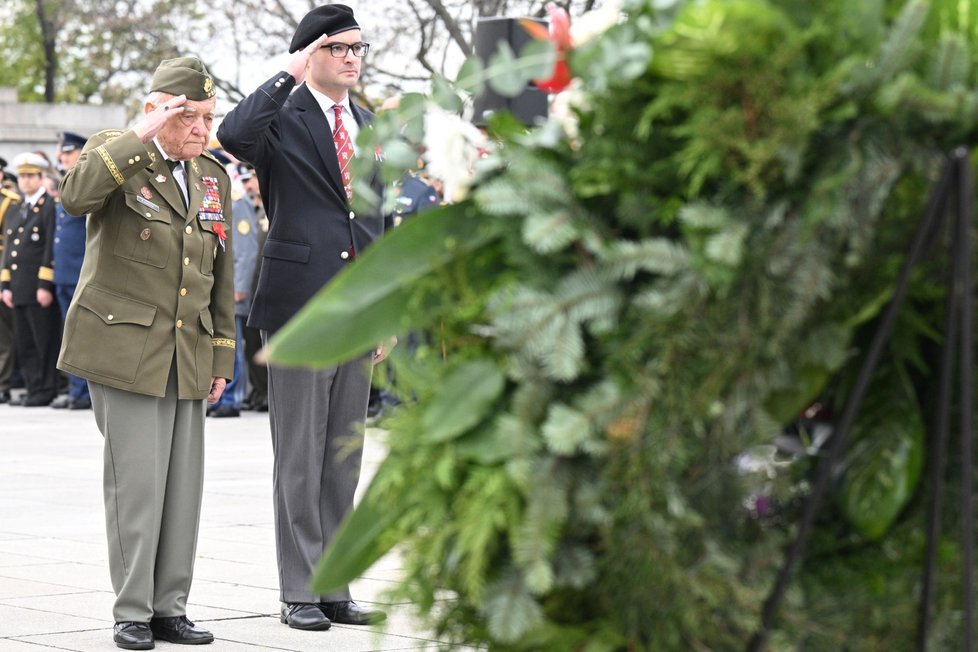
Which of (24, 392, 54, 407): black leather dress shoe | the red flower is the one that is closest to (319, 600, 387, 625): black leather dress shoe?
the red flower

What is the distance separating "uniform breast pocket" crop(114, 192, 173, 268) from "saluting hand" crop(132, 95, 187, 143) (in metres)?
0.22

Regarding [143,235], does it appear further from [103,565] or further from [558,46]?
[558,46]

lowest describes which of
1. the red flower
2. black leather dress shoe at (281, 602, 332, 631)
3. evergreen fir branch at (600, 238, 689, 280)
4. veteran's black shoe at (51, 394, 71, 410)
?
veteran's black shoe at (51, 394, 71, 410)

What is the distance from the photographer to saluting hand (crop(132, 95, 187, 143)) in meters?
5.17

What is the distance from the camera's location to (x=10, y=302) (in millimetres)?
17375

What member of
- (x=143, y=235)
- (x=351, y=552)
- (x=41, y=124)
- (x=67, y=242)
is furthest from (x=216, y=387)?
(x=41, y=124)

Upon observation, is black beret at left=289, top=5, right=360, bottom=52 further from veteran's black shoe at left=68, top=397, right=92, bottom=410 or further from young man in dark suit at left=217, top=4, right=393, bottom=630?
veteran's black shoe at left=68, top=397, right=92, bottom=410

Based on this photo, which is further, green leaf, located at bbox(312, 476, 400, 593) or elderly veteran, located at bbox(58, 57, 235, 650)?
elderly veteran, located at bbox(58, 57, 235, 650)

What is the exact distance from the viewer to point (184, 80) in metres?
5.28

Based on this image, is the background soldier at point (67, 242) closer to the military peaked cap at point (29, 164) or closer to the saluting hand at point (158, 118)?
the military peaked cap at point (29, 164)

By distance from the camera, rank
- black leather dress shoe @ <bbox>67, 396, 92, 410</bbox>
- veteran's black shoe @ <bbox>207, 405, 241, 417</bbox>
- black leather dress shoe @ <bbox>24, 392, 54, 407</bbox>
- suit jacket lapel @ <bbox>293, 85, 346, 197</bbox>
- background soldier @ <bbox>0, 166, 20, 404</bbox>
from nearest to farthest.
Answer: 1. suit jacket lapel @ <bbox>293, 85, 346, 197</bbox>
2. veteran's black shoe @ <bbox>207, 405, 241, 417</bbox>
3. black leather dress shoe @ <bbox>67, 396, 92, 410</bbox>
4. black leather dress shoe @ <bbox>24, 392, 54, 407</bbox>
5. background soldier @ <bbox>0, 166, 20, 404</bbox>

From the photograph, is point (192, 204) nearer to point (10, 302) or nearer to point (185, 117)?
point (185, 117)

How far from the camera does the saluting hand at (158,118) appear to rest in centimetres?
517

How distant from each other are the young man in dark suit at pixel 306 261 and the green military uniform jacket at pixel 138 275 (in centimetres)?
27
